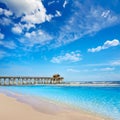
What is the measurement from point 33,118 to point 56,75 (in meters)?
72.3

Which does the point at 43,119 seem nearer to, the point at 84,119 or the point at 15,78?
the point at 84,119

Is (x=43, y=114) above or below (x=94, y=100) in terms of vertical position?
above

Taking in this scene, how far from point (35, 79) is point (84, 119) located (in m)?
68.1

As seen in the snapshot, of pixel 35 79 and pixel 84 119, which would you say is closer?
pixel 84 119

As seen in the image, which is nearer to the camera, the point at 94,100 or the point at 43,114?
the point at 43,114

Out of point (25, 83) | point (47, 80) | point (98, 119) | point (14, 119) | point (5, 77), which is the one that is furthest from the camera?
point (47, 80)

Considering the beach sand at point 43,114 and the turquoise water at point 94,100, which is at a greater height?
the beach sand at point 43,114

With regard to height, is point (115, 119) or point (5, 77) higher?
point (5, 77)

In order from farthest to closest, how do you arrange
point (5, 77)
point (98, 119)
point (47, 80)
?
point (47, 80) → point (5, 77) → point (98, 119)

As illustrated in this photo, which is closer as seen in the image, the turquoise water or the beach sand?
the beach sand

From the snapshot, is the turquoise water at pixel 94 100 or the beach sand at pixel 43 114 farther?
the turquoise water at pixel 94 100

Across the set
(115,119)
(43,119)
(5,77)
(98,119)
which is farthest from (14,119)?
(5,77)

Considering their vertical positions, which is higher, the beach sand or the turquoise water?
the beach sand

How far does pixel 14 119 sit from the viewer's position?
22.0 feet
